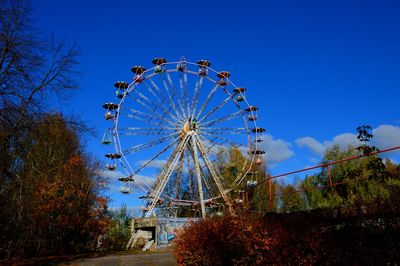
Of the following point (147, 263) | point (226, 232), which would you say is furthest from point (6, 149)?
point (226, 232)

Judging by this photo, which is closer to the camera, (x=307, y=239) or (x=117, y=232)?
(x=307, y=239)

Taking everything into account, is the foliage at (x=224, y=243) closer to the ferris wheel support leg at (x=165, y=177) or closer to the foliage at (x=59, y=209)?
the foliage at (x=59, y=209)

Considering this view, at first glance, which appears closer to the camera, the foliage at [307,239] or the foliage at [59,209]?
the foliage at [307,239]

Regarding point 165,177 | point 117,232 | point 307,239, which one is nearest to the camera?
point 307,239

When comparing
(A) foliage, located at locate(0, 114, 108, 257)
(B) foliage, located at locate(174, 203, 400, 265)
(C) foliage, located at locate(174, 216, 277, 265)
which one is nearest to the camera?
(B) foliage, located at locate(174, 203, 400, 265)

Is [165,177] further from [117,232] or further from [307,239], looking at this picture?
[307,239]

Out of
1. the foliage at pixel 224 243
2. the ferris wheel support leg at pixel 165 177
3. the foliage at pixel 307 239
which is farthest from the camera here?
the ferris wheel support leg at pixel 165 177

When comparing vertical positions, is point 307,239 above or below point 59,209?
below

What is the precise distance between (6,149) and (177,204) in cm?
1626

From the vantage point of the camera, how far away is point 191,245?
976 cm

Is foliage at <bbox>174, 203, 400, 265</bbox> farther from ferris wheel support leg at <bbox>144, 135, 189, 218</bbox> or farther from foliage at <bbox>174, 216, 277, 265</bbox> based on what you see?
ferris wheel support leg at <bbox>144, 135, 189, 218</bbox>

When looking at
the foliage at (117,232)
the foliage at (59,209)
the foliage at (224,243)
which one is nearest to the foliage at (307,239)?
the foliage at (224,243)

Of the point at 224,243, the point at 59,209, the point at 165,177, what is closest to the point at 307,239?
the point at 224,243

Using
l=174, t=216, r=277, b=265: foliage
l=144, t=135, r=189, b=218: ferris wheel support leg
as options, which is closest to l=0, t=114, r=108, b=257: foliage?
l=144, t=135, r=189, b=218: ferris wheel support leg
